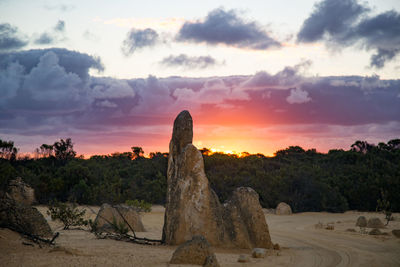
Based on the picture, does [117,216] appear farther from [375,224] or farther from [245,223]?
[375,224]

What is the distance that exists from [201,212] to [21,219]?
4.38 meters

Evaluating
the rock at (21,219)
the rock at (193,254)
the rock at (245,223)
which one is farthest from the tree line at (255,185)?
the rock at (193,254)

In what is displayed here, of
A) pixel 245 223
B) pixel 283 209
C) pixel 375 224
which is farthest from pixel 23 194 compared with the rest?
pixel 375 224

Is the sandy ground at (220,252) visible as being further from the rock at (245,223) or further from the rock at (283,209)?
the rock at (283,209)

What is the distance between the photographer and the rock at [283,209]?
23438mm

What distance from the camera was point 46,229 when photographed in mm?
10414

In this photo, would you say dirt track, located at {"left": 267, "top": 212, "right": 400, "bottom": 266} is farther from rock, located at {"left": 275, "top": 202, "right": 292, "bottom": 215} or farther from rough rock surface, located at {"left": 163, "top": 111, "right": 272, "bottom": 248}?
rock, located at {"left": 275, "top": 202, "right": 292, "bottom": 215}

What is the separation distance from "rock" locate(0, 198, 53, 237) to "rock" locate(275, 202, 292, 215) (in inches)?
620

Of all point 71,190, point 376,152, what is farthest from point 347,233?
point 376,152

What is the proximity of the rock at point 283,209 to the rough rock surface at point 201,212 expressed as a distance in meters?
13.1

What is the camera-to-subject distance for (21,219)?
9.48 metres

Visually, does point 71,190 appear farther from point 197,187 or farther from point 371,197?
point 371,197

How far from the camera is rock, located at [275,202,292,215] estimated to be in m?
23.4

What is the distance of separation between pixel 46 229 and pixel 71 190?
49.2ft
